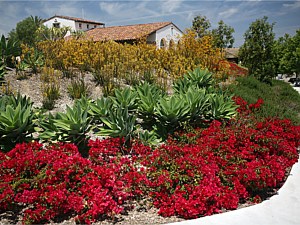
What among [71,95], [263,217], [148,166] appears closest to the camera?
[263,217]

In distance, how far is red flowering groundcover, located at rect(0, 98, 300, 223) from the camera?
9.37ft

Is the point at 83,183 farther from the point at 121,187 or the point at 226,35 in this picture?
the point at 226,35

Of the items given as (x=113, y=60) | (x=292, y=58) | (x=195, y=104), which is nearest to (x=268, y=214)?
(x=195, y=104)

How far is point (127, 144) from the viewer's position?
436cm

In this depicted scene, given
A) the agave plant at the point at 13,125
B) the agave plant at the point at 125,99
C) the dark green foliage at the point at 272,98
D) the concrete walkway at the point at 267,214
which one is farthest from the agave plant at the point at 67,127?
the dark green foliage at the point at 272,98

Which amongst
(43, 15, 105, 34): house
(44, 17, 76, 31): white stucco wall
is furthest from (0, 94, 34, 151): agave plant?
(44, 17, 76, 31): white stucco wall

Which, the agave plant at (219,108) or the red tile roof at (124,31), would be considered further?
the red tile roof at (124,31)

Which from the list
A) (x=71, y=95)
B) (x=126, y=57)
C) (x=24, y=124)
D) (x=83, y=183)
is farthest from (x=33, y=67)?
(x=83, y=183)

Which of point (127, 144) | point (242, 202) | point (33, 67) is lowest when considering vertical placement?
point (242, 202)

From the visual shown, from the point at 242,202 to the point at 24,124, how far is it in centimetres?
342

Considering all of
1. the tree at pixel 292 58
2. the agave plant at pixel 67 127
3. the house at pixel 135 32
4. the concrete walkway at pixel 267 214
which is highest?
the house at pixel 135 32

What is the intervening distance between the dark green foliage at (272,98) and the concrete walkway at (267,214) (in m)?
3.37

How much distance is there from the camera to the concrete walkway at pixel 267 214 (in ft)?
9.05

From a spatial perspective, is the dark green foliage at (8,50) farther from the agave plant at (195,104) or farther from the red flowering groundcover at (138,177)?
the agave plant at (195,104)
